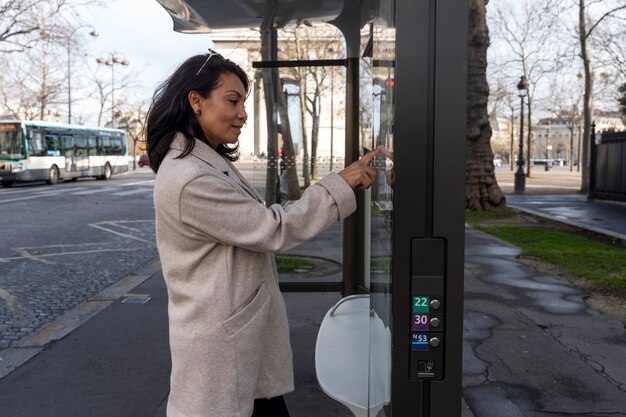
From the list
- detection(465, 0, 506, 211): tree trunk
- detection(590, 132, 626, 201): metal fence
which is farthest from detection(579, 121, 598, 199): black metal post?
detection(465, 0, 506, 211): tree trunk

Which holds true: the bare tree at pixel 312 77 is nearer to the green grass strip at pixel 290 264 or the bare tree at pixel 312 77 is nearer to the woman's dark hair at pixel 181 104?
the green grass strip at pixel 290 264

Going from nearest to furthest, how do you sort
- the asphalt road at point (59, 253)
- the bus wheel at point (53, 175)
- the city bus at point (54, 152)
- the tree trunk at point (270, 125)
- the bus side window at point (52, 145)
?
the tree trunk at point (270, 125), the asphalt road at point (59, 253), the city bus at point (54, 152), the bus side window at point (52, 145), the bus wheel at point (53, 175)

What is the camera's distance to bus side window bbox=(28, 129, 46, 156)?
2512 cm

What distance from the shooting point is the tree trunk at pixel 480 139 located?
49.2ft

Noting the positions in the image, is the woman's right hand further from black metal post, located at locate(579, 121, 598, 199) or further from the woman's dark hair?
black metal post, located at locate(579, 121, 598, 199)

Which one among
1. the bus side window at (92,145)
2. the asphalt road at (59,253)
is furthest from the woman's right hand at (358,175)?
the bus side window at (92,145)

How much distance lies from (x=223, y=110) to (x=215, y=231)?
0.38m

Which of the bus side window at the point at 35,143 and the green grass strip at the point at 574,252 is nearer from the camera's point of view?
the green grass strip at the point at 574,252

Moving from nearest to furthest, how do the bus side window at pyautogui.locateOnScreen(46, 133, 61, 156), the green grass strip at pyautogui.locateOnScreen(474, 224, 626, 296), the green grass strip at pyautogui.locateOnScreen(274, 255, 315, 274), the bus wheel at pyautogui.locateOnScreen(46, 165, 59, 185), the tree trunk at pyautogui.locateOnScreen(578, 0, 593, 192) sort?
the green grass strip at pyautogui.locateOnScreen(474, 224, 626, 296) → the green grass strip at pyautogui.locateOnScreen(274, 255, 315, 274) → the tree trunk at pyautogui.locateOnScreen(578, 0, 593, 192) → the bus side window at pyautogui.locateOnScreen(46, 133, 61, 156) → the bus wheel at pyautogui.locateOnScreen(46, 165, 59, 185)

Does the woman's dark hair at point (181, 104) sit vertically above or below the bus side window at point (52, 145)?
below

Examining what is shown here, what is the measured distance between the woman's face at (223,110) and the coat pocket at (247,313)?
471mm

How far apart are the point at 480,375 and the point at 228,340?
301 centimetres

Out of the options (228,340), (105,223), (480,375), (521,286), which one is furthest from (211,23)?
(105,223)

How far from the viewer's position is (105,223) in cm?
1341
